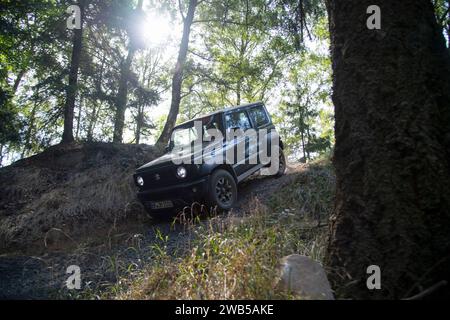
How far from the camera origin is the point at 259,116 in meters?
8.18

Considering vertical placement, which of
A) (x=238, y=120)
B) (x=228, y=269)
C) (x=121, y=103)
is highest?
(x=121, y=103)

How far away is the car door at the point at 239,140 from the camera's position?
691 cm

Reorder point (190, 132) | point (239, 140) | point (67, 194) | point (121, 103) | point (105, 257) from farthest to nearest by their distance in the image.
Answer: point (121, 103) → point (67, 194) → point (190, 132) → point (239, 140) → point (105, 257)

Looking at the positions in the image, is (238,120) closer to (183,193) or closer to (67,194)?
(183,193)

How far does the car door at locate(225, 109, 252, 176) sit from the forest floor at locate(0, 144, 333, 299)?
74 centimetres

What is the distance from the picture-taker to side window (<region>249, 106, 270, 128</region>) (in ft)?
26.1

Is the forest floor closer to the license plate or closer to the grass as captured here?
the grass

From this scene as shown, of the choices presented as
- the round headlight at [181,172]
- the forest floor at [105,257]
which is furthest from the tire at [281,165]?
the round headlight at [181,172]

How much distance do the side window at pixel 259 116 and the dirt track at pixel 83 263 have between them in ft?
8.12

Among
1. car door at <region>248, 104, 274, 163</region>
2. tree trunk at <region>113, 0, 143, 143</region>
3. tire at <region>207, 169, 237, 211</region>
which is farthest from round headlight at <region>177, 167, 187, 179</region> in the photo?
tree trunk at <region>113, 0, 143, 143</region>

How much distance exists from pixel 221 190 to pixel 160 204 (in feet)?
3.78

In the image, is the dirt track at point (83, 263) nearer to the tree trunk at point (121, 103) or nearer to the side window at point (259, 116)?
the side window at point (259, 116)

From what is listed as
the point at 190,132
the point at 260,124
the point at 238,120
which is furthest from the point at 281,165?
the point at 190,132
